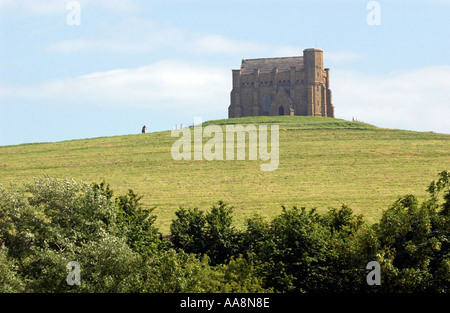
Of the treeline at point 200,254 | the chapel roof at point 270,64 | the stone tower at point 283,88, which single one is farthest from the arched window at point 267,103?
the treeline at point 200,254

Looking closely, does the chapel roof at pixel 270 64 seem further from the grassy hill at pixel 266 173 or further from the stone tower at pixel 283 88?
the grassy hill at pixel 266 173

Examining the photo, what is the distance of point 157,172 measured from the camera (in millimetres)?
71375

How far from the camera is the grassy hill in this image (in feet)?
189

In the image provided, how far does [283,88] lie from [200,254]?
307ft

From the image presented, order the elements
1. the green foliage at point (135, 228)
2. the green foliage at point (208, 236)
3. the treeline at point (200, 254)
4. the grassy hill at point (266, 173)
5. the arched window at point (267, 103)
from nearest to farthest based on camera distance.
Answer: the treeline at point (200, 254) → the green foliage at point (135, 228) → the green foliage at point (208, 236) → the grassy hill at point (266, 173) → the arched window at point (267, 103)

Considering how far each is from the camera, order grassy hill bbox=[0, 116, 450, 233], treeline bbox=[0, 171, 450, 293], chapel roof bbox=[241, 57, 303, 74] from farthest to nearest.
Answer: chapel roof bbox=[241, 57, 303, 74] < grassy hill bbox=[0, 116, 450, 233] < treeline bbox=[0, 171, 450, 293]

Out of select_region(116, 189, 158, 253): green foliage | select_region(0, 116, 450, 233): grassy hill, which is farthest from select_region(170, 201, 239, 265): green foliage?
select_region(0, 116, 450, 233): grassy hill

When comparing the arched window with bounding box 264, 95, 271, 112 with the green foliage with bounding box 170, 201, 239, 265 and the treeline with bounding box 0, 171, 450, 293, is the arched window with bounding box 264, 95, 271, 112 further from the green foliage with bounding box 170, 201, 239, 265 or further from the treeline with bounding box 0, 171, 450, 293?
the treeline with bounding box 0, 171, 450, 293

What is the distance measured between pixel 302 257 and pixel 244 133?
59676 millimetres

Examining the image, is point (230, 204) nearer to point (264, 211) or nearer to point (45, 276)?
point (264, 211)

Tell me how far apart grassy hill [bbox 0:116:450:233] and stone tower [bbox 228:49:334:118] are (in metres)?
30.0

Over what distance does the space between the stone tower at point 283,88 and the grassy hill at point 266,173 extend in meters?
30.0

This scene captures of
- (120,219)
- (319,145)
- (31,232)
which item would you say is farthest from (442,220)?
(319,145)

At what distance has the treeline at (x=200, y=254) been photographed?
32.6m
